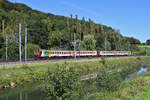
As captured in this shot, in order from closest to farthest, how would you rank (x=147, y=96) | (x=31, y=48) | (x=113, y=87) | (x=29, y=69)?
1. (x=147, y=96)
2. (x=113, y=87)
3. (x=29, y=69)
4. (x=31, y=48)

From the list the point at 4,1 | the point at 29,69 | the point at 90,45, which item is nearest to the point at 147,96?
the point at 29,69

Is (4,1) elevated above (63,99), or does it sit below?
above

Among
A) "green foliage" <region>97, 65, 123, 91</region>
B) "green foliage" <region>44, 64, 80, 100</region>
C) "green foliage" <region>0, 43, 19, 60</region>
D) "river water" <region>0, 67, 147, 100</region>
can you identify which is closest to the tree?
"green foliage" <region>0, 43, 19, 60</region>

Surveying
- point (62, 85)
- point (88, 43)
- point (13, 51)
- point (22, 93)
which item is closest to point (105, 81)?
point (62, 85)

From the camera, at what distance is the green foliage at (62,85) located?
1620cm

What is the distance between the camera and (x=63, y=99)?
639 inches

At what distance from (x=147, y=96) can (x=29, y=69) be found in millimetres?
29782

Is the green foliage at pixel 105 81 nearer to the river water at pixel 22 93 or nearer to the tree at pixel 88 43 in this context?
the river water at pixel 22 93

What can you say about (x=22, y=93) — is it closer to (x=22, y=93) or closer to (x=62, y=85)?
(x=22, y=93)

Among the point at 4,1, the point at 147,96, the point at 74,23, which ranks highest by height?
the point at 4,1

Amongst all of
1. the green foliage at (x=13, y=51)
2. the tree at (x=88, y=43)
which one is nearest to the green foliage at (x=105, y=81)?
the green foliage at (x=13, y=51)

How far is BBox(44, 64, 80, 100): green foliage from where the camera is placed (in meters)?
16.2

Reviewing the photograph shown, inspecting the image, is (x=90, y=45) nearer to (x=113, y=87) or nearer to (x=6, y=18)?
(x=6, y=18)

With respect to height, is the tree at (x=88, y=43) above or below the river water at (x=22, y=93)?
above
